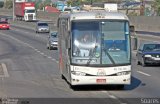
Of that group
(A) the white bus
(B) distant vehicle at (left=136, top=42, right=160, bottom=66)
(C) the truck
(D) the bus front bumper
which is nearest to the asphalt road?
(D) the bus front bumper

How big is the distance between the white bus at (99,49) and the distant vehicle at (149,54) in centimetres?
1270

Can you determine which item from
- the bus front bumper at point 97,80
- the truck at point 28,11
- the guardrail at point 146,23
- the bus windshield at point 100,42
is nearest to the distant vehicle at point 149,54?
the bus windshield at point 100,42

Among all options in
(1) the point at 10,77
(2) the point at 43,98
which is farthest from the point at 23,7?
(2) the point at 43,98

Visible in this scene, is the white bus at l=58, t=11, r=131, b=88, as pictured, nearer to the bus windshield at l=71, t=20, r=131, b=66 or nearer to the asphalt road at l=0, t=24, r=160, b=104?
the bus windshield at l=71, t=20, r=131, b=66

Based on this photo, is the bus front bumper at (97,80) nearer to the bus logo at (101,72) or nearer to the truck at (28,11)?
the bus logo at (101,72)

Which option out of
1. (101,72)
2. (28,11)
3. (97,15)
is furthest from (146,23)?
(101,72)

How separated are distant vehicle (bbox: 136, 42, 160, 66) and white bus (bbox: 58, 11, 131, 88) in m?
12.7

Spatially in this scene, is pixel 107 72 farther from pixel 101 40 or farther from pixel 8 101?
pixel 8 101

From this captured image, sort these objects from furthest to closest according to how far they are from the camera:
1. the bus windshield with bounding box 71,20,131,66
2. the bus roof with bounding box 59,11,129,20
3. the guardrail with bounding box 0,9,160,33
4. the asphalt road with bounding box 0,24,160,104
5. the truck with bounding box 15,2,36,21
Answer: the truck with bounding box 15,2,36,21 → the guardrail with bounding box 0,9,160,33 → the bus roof with bounding box 59,11,129,20 → the bus windshield with bounding box 71,20,131,66 → the asphalt road with bounding box 0,24,160,104

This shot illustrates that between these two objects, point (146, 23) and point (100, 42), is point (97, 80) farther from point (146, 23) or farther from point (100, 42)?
point (146, 23)

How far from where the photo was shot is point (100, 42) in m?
20.8

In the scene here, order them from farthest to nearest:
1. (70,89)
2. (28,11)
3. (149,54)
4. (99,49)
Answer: (28,11) < (149,54) < (70,89) < (99,49)

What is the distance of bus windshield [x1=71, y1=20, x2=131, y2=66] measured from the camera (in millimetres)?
20516

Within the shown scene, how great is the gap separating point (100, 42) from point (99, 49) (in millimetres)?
268
